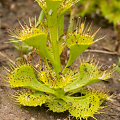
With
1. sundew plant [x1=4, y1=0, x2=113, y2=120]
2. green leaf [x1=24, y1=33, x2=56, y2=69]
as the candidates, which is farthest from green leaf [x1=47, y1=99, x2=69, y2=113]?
green leaf [x1=24, y1=33, x2=56, y2=69]

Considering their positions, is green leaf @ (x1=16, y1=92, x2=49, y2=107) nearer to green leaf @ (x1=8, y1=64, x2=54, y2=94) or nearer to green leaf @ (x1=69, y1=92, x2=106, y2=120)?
green leaf @ (x1=8, y1=64, x2=54, y2=94)

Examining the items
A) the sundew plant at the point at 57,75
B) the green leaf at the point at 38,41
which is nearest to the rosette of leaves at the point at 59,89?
the sundew plant at the point at 57,75

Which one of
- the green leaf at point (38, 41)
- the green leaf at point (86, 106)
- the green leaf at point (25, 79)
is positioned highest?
the green leaf at point (38, 41)

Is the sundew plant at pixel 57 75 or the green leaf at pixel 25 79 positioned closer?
the sundew plant at pixel 57 75

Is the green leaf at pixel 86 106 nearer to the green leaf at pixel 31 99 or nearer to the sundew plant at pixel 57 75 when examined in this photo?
the sundew plant at pixel 57 75

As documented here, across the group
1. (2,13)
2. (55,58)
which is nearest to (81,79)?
(55,58)

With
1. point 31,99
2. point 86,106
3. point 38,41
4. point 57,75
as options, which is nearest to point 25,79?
point 31,99

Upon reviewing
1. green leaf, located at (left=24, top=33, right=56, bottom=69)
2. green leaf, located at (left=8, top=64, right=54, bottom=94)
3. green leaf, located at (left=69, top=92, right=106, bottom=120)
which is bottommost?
green leaf, located at (left=69, top=92, right=106, bottom=120)

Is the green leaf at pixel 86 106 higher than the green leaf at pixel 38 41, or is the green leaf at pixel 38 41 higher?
the green leaf at pixel 38 41

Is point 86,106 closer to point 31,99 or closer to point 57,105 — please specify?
point 57,105
